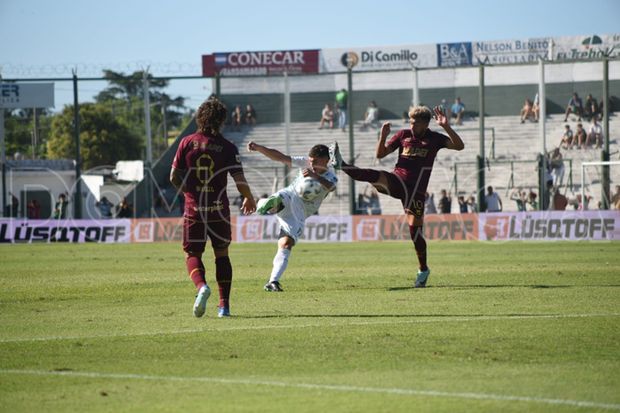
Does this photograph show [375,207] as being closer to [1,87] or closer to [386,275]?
[1,87]

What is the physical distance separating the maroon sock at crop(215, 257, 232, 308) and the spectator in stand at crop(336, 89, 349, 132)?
30624 mm

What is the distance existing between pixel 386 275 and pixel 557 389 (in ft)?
33.1

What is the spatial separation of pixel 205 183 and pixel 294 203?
3.32 metres

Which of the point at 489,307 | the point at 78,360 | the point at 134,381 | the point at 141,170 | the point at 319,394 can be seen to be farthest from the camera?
the point at 141,170

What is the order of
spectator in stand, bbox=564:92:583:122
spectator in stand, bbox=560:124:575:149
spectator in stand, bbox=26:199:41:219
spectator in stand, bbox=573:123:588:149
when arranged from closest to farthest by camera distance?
spectator in stand, bbox=26:199:41:219
spectator in stand, bbox=573:123:588:149
spectator in stand, bbox=560:124:575:149
spectator in stand, bbox=564:92:583:122

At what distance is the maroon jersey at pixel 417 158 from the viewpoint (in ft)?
48.5

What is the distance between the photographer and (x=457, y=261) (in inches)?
834

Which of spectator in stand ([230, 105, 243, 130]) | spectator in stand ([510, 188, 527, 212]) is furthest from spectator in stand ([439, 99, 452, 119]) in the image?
spectator in stand ([230, 105, 243, 130])

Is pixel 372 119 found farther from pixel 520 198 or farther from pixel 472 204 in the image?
pixel 520 198

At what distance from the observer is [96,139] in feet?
236

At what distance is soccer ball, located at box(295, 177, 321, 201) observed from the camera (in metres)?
13.6

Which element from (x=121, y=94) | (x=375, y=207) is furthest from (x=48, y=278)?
(x=121, y=94)

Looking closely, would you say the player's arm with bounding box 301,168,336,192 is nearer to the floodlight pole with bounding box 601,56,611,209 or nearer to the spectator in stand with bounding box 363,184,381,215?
the floodlight pole with bounding box 601,56,611,209

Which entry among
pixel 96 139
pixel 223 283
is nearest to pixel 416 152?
pixel 223 283
